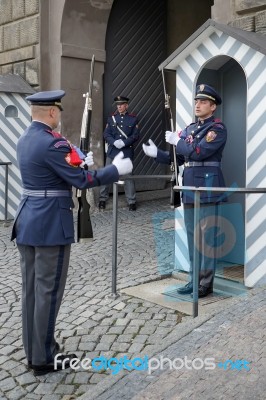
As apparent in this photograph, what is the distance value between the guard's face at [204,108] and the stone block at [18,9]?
18.4 ft

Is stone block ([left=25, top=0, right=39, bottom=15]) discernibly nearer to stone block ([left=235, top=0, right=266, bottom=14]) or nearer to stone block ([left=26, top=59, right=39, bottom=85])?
stone block ([left=26, top=59, right=39, bottom=85])

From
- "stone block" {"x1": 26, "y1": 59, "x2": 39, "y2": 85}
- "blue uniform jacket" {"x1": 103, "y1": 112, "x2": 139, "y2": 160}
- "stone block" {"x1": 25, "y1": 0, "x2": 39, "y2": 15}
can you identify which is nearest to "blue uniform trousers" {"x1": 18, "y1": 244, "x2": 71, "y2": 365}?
"blue uniform jacket" {"x1": 103, "y1": 112, "x2": 139, "y2": 160}

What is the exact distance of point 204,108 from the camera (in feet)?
14.8

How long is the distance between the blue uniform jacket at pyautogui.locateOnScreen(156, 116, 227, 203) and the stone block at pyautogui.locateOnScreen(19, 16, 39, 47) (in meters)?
5.05

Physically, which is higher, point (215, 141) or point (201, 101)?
point (201, 101)

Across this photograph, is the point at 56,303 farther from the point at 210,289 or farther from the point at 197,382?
the point at 210,289

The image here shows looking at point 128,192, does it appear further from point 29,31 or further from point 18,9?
point 18,9

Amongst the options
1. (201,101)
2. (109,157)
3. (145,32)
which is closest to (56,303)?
(201,101)

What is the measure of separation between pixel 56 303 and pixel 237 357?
1070mm

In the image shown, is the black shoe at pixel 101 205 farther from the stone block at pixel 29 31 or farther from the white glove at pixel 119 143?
the stone block at pixel 29 31

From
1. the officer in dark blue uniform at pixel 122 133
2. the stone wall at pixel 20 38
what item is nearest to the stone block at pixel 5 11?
the stone wall at pixel 20 38

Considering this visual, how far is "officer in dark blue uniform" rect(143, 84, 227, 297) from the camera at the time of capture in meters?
4.43

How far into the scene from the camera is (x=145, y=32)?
387 inches

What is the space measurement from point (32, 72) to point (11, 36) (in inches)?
39.6
